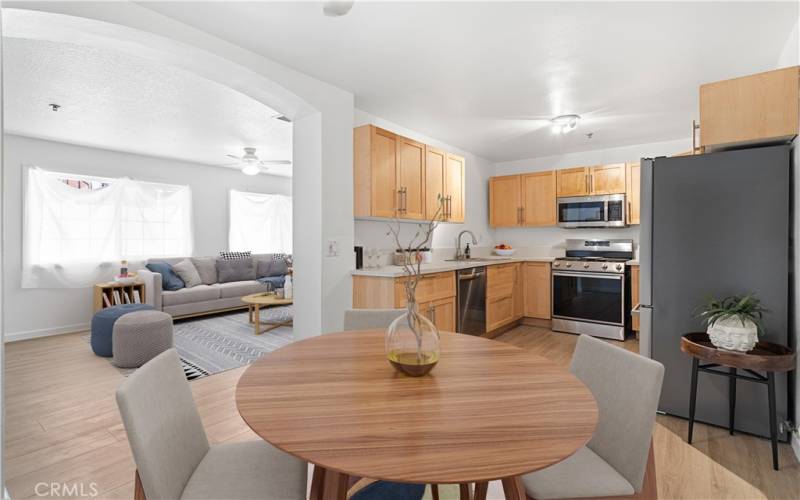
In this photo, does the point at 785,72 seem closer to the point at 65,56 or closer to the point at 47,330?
the point at 65,56

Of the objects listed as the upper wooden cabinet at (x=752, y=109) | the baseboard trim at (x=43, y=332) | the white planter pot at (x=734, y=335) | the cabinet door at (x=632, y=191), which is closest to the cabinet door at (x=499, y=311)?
the cabinet door at (x=632, y=191)

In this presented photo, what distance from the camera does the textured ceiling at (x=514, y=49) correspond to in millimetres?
2096

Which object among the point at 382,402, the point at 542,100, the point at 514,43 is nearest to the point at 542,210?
the point at 542,100

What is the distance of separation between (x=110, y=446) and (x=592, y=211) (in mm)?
5182

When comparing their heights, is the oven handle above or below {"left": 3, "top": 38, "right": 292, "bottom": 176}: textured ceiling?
below

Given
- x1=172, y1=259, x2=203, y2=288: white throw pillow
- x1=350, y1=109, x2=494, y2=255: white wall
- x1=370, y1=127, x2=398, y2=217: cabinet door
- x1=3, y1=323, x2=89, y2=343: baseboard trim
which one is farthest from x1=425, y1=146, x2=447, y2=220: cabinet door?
x1=3, y1=323, x2=89, y2=343: baseboard trim

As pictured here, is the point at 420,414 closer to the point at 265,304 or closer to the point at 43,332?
the point at 265,304

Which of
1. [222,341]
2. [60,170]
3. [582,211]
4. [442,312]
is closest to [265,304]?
[222,341]

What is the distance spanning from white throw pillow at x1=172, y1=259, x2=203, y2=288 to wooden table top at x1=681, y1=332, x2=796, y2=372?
5.99 metres

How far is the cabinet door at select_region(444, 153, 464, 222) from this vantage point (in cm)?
429

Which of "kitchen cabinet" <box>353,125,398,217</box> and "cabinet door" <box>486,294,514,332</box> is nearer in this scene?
"kitchen cabinet" <box>353,125,398,217</box>

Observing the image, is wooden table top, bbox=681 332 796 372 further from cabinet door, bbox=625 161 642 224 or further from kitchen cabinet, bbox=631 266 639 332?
cabinet door, bbox=625 161 642 224

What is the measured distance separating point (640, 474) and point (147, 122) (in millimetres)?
4974

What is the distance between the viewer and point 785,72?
207 cm
